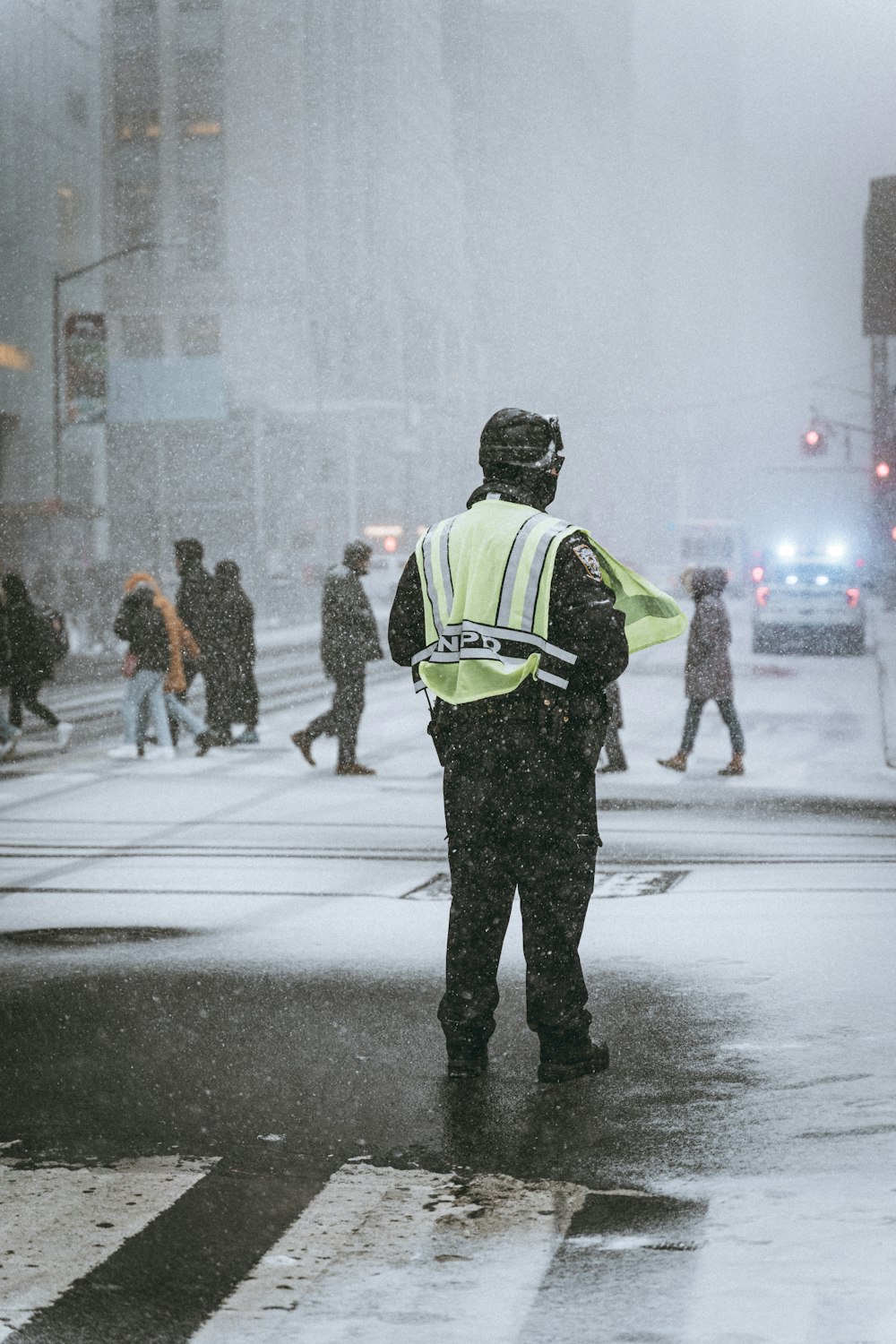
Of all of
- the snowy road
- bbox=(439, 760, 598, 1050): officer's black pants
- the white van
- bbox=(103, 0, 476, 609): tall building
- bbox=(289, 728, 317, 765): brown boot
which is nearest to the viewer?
the snowy road

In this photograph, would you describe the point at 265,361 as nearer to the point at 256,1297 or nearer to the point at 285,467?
the point at 285,467

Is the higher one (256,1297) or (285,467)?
(285,467)

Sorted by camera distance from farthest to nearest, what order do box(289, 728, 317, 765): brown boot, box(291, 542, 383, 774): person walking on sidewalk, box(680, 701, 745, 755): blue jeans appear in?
box(289, 728, 317, 765): brown boot
box(680, 701, 745, 755): blue jeans
box(291, 542, 383, 774): person walking on sidewalk

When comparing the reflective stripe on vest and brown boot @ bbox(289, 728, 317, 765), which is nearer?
the reflective stripe on vest

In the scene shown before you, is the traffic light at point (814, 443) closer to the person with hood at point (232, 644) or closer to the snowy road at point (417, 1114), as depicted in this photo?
the person with hood at point (232, 644)

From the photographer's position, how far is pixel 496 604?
5027mm

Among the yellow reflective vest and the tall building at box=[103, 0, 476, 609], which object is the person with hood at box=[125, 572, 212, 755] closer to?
the yellow reflective vest

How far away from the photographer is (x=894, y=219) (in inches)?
2584

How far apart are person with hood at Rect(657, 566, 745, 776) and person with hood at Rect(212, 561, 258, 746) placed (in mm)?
4509

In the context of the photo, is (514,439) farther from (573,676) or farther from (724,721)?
(724,721)

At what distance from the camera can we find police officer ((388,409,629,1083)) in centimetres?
500

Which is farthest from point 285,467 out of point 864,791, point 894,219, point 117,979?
point 117,979

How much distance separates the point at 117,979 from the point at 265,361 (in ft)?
313

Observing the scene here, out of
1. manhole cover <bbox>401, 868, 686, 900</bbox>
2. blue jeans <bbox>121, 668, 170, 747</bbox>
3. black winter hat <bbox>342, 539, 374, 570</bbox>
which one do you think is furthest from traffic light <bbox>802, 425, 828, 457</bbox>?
manhole cover <bbox>401, 868, 686, 900</bbox>
